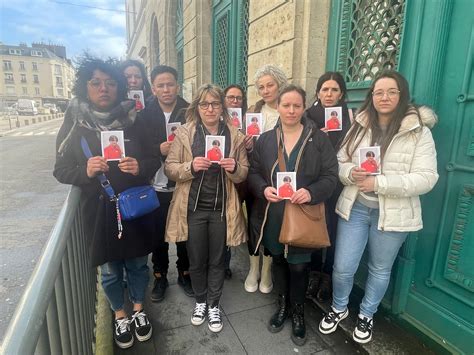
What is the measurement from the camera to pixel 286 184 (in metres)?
2.19

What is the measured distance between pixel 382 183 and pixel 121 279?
2.12 meters

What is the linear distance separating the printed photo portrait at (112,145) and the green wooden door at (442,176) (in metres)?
2.21

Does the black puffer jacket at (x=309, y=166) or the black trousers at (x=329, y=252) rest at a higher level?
the black puffer jacket at (x=309, y=166)

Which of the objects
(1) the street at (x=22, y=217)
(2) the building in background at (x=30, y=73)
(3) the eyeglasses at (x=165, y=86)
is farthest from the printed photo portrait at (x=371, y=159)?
(2) the building in background at (x=30, y=73)

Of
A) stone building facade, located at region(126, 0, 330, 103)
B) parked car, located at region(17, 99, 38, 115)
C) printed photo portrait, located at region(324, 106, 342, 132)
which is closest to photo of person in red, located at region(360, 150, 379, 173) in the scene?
printed photo portrait, located at region(324, 106, 342, 132)

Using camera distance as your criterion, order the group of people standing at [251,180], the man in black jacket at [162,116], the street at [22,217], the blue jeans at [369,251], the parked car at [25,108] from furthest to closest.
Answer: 1. the parked car at [25,108]
2. the street at [22,217]
3. the man in black jacket at [162,116]
4. the blue jeans at [369,251]
5. the group of people standing at [251,180]

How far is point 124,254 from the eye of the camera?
2355mm

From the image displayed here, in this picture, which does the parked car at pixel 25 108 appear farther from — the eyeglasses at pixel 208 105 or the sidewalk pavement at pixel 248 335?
the eyeglasses at pixel 208 105

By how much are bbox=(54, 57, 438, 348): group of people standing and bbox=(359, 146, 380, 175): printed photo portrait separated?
40 mm

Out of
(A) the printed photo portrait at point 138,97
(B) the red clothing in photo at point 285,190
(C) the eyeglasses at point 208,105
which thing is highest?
(A) the printed photo portrait at point 138,97

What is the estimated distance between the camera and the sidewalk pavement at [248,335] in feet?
8.07

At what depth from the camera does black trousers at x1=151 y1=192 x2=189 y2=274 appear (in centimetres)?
288

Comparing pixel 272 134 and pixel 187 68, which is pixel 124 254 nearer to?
pixel 272 134

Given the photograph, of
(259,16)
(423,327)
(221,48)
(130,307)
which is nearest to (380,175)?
(423,327)
